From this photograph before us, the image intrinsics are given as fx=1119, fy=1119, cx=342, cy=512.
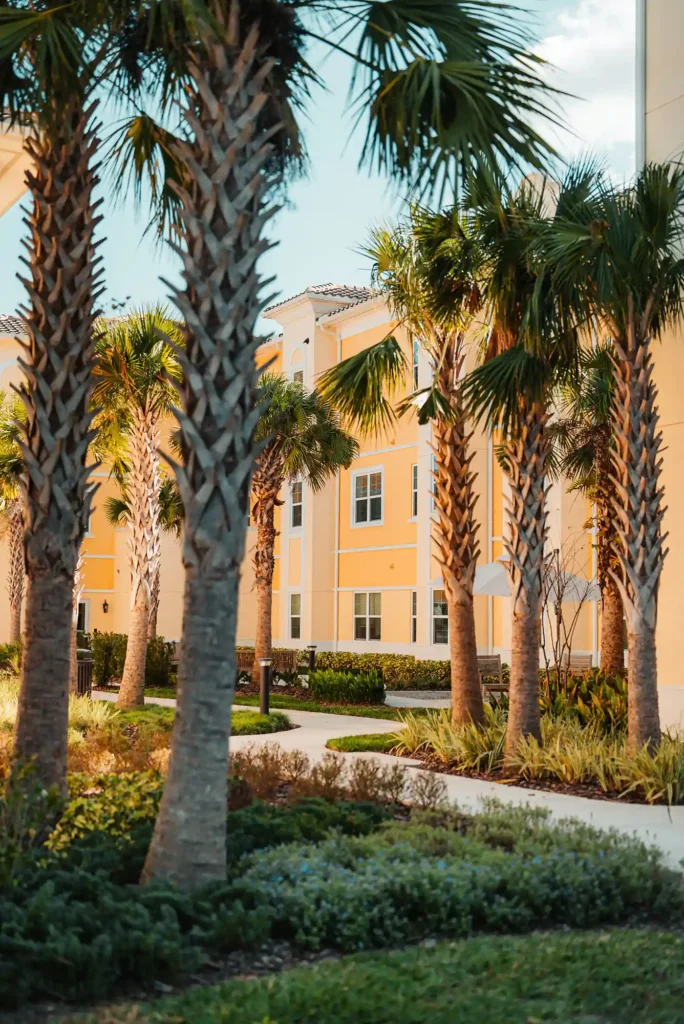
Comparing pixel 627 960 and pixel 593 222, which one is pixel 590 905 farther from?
pixel 593 222

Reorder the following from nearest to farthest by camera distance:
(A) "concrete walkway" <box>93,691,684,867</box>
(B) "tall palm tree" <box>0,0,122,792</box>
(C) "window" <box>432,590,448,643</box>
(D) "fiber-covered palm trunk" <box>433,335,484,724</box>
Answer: (B) "tall palm tree" <box>0,0,122,792</box> < (A) "concrete walkway" <box>93,691,684,867</box> < (D) "fiber-covered palm trunk" <box>433,335,484,724</box> < (C) "window" <box>432,590,448,643</box>

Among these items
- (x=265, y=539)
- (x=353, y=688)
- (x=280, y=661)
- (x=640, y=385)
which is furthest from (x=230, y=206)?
(x=280, y=661)

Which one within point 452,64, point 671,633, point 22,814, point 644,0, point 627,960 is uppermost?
point 644,0

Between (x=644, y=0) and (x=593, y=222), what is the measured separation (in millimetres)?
5675

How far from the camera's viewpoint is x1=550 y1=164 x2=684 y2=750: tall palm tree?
10570mm

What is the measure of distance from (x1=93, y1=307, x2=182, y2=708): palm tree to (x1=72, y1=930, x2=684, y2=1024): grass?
1374cm

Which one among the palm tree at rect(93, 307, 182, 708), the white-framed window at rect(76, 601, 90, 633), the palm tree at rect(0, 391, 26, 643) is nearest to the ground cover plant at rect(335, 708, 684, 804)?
the palm tree at rect(93, 307, 182, 708)

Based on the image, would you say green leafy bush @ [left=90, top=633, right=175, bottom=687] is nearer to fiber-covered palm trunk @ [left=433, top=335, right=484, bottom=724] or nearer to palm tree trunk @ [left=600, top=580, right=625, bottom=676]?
palm tree trunk @ [left=600, top=580, right=625, bottom=676]

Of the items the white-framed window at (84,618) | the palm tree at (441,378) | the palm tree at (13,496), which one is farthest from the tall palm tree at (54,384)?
the white-framed window at (84,618)

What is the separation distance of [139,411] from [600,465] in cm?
764

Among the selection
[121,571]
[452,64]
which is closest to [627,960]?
[452,64]

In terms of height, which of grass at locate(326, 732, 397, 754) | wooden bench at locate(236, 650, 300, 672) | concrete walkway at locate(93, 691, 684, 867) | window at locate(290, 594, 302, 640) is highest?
window at locate(290, 594, 302, 640)

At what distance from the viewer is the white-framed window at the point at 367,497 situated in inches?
1337

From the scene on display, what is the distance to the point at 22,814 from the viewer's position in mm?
6652
